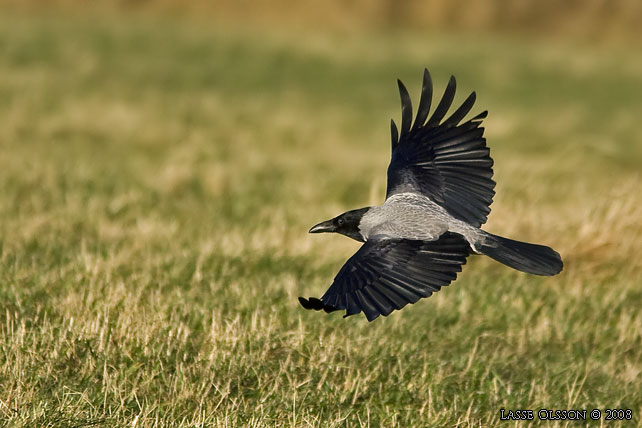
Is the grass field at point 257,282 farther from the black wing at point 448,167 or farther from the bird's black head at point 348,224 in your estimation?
the black wing at point 448,167

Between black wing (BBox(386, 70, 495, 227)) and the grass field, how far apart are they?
752 millimetres

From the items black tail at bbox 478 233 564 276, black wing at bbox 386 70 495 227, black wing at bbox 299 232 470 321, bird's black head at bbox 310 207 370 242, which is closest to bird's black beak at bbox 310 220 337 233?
bird's black head at bbox 310 207 370 242

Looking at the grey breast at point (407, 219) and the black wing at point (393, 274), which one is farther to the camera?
the grey breast at point (407, 219)

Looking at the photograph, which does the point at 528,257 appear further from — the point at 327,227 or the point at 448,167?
the point at 327,227

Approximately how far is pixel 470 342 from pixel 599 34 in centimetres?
2403

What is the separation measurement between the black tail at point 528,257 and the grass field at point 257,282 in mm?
603

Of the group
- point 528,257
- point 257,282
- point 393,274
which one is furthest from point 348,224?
point 257,282

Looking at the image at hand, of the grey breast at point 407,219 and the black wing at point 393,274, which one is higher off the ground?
the grey breast at point 407,219

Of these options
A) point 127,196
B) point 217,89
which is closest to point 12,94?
point 217,89

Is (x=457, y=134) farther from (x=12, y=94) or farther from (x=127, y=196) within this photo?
(x=12, y=94)

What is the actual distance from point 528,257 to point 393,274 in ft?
2.17

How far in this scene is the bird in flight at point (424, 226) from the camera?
12.5 feet

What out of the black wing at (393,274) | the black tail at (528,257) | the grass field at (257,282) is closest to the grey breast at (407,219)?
the black wing at (393,274)

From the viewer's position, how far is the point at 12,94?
1313 cm
